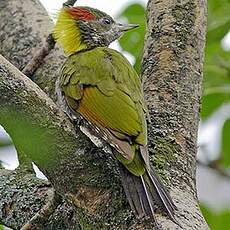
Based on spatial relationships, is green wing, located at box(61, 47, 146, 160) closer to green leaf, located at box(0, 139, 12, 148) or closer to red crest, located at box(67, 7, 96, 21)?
green leaf, located at box(0, 139, 12, 148)

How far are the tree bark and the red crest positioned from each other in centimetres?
62

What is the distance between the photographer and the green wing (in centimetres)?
235

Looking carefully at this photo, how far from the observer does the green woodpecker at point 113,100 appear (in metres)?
2.02

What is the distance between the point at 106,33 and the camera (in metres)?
3.56

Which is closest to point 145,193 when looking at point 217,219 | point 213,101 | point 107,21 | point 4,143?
point 217,219

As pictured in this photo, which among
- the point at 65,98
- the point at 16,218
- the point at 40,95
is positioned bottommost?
the point at 16,218

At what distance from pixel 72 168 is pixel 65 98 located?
0.70 metres

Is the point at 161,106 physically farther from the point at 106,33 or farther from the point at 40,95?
the point at 106,33

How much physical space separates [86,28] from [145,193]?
5.32 ft

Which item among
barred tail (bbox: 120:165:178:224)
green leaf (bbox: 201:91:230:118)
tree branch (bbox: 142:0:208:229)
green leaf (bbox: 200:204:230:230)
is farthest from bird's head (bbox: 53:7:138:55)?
barred tail (bbox: 120:165:178:224)

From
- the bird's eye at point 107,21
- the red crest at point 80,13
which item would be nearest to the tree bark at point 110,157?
the red crest at point 80,13

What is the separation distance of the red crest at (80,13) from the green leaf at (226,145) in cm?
94

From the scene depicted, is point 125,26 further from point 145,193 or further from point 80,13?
point 145,193

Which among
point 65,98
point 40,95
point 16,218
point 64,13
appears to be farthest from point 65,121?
point 64,13
